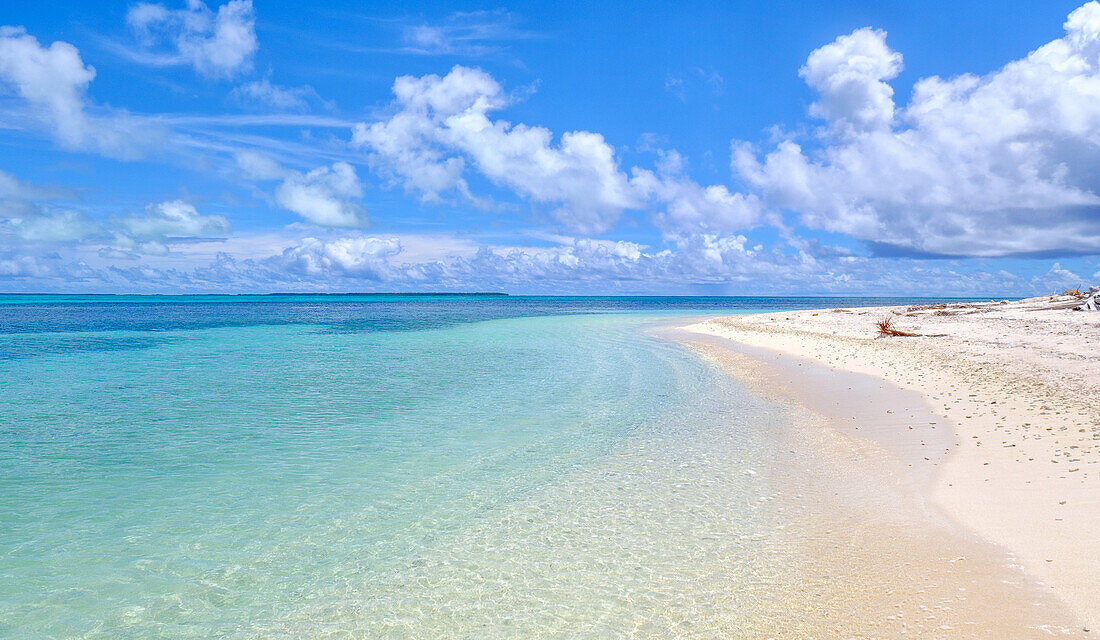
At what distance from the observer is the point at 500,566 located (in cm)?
698

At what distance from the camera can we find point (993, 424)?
12.7 meters

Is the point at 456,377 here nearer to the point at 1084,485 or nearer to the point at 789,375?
the point at 789,375

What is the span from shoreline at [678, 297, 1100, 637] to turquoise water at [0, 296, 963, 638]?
2.47 meters

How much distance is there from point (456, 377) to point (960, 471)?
52.4 ft

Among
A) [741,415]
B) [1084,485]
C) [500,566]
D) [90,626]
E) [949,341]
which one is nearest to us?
[90,626]

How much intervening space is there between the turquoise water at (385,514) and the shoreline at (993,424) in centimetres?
247

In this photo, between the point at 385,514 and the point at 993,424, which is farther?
the point at 993,424

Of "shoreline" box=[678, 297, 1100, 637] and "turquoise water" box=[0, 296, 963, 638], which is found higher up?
"shoreline" box=[678, 297, 1100, 637]

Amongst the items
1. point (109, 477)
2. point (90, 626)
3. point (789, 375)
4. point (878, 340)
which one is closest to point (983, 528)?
point (90, 626)

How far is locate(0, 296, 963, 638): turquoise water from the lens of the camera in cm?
603

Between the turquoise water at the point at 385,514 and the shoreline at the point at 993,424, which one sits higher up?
the shoreline at the point at 993,424

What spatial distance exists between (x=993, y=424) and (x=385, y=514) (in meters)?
12.4

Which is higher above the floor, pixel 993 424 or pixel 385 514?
pixel 993 424

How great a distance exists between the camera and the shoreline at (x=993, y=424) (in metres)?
7.12
